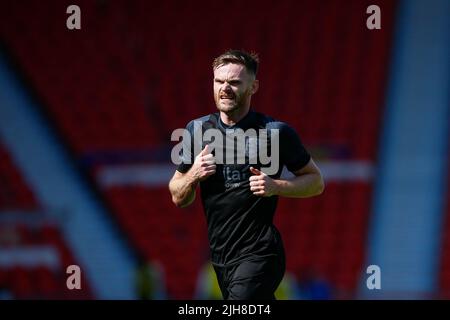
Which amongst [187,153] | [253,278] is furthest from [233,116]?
[253,278]

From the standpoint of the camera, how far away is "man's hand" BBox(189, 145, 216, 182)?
4.30 metres

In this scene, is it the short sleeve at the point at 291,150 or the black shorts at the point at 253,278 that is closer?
the black shorts at the point at 253,278

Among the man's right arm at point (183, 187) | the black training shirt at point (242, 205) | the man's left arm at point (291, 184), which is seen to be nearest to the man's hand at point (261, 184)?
the man's left arm at point (291, 184)

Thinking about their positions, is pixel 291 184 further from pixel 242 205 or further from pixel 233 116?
pixel 233 116

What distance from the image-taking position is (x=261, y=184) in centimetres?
421

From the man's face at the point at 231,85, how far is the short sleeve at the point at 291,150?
253 mm

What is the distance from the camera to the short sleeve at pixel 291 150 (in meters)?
4.43

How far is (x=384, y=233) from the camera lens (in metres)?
11.3

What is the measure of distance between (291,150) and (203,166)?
45 cm

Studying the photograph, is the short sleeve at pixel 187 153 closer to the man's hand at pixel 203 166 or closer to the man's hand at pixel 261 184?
the man's hand at pixel 203 166

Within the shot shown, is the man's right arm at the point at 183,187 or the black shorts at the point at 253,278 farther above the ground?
the man's right arm at the point at 183,187

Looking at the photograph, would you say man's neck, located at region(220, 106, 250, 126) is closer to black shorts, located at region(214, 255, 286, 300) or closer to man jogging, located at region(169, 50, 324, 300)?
man jogging, located at region(169, 50, 324, 300)
